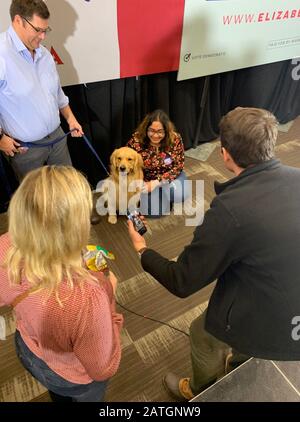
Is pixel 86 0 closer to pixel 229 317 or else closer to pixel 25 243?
pixel 25 243

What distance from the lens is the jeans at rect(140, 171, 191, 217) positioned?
2.92 metres

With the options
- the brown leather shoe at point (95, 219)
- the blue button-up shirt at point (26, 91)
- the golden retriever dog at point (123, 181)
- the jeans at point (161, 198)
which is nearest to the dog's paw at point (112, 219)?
the golden retriever dog at point (123, 181)

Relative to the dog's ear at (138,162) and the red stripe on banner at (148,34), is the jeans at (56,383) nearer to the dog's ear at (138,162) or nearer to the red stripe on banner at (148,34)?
the dog's ear at (138,162)

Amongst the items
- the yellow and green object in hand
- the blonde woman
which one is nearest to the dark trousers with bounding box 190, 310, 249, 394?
the blonde woman

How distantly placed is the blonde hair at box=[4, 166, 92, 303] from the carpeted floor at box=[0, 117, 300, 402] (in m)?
1.21

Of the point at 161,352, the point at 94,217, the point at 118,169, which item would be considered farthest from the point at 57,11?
the point at 161,352

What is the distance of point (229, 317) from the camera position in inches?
47.5

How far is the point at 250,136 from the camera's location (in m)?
1.08

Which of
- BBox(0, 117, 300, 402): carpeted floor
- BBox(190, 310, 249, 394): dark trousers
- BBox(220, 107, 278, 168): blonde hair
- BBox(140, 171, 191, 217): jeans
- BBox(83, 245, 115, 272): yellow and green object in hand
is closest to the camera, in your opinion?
BBox(220, 107, 278, 168): blonde hair

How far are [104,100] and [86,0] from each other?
849 mm

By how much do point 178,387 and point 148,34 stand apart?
268 centimetres

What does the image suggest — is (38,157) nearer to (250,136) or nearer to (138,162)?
(138,162)

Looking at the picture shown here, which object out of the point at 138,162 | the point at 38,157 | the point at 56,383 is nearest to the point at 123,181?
the point at 138,162

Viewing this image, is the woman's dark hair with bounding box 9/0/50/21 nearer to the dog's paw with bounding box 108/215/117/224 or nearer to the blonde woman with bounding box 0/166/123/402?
the blonde woman with bounding box 0/166/123/402
